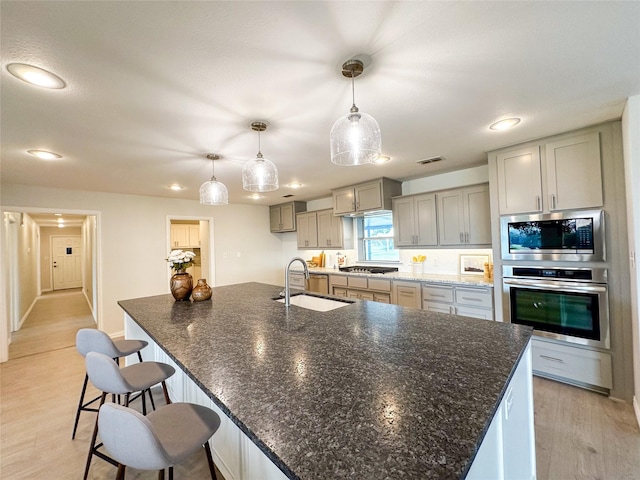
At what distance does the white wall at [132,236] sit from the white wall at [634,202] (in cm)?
564

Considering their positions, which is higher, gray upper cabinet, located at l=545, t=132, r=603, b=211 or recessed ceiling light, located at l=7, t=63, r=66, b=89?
recessed ceiling light, located at l=7, t=63, r=66, b=89

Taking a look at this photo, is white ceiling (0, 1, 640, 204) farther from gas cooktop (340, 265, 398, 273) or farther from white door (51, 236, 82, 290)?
white door (51, 236, 82, 290)

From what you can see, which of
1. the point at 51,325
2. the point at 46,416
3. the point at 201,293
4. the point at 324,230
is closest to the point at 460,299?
the point at 324,230

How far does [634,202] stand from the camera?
1.94 metres

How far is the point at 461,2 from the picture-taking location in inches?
44.1

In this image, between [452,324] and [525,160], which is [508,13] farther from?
[525,160]

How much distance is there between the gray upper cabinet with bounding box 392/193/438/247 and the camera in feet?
12.4

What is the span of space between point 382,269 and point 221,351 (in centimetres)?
355

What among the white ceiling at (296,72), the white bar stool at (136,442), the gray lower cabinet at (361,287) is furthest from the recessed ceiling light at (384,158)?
the white bar stool at (136,442)

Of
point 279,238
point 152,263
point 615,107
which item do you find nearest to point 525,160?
point 615,107

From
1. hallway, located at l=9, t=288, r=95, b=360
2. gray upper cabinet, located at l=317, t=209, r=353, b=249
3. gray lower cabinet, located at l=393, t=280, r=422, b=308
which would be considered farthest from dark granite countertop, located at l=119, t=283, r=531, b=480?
hallway, located at l=9, t=288, r=95, b=360

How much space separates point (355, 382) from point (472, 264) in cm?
333

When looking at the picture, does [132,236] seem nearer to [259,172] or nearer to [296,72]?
[259,172]

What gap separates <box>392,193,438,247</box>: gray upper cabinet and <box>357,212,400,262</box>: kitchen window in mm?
399
